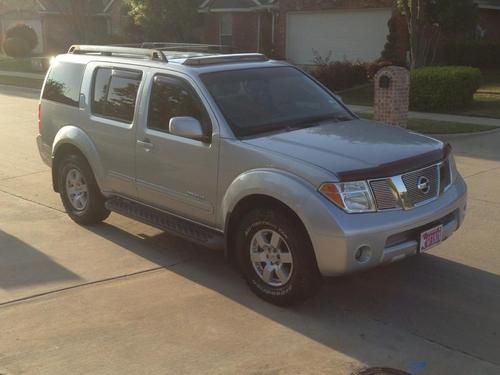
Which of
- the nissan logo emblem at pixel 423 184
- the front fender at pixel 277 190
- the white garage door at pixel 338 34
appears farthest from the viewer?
the white garage door at pixel 338 34

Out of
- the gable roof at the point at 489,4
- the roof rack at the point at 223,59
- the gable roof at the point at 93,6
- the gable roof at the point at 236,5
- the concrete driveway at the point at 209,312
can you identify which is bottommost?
the concrete driveway at the point at 209,312

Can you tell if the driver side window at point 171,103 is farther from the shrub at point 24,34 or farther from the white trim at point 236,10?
the shrub at point 24,34

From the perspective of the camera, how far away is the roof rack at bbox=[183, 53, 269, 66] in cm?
556

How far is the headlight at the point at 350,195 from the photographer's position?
14.0 feet

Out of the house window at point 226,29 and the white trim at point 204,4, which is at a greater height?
the white trim at point 204,4

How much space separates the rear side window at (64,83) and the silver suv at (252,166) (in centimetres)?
2

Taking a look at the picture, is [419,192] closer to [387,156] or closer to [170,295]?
[387,156]

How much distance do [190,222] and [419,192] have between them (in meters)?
1.95

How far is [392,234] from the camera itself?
4.30m

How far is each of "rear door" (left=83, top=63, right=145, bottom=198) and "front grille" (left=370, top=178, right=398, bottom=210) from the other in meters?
2.44

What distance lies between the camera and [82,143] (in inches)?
250

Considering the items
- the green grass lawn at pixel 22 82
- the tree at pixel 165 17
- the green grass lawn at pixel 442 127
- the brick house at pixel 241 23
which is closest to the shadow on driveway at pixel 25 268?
the green grass lawn at pixel 442 127

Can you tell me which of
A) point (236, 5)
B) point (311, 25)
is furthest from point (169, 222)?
point (236, 5)

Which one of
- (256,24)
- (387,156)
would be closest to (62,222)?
(387,156)
